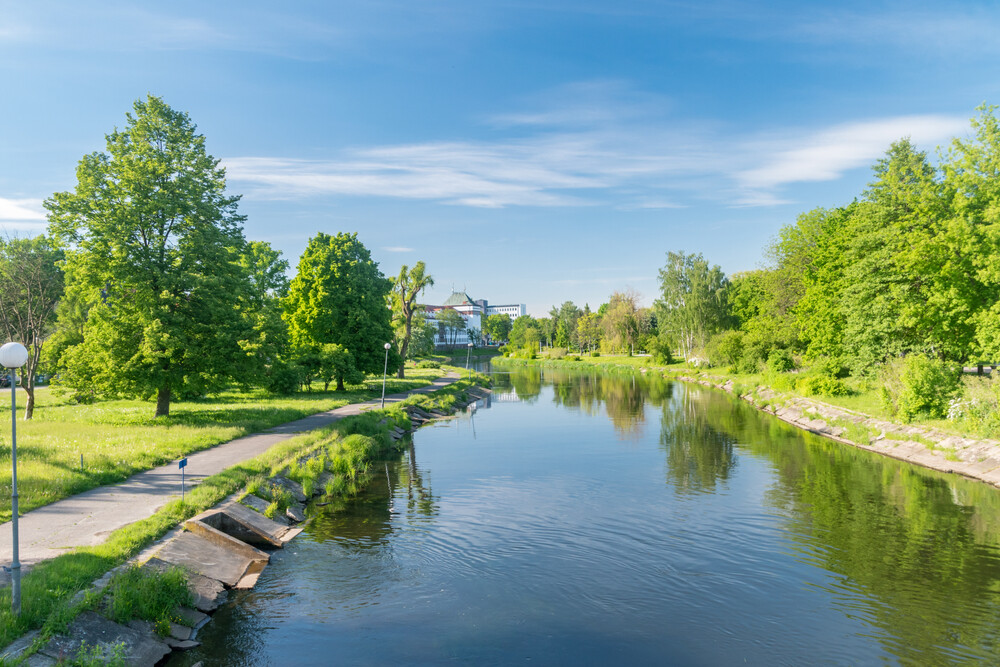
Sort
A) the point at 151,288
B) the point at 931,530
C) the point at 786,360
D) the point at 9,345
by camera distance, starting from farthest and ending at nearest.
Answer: the point at 786,360, the point at 151,288, the point at 931,530, the point at 9,345

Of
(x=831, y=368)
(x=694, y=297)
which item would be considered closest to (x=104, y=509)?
(x=831, y=368)

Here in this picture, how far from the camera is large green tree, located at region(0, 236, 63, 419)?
99.5 feet

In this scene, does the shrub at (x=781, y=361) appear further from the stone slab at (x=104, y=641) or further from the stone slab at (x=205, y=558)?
the stone slab at (x=104, y=641)

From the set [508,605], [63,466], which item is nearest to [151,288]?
[63,466]

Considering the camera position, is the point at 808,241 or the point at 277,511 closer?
the point at 277,511

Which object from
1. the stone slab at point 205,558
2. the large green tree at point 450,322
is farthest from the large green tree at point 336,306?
the large green tree at point 450,322

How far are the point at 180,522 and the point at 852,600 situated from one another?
52.1 ft

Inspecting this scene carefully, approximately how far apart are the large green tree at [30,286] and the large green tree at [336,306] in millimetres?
17478

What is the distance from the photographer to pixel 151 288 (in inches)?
1100

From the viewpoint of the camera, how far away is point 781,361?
54.0 meters

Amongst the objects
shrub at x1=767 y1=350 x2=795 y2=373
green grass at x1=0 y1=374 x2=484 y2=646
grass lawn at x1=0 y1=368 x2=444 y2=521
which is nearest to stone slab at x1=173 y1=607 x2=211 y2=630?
green grass at x1=0 y1=374 x2=484 y2=646

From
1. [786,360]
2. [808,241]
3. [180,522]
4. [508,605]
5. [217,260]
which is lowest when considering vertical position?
[508,605]

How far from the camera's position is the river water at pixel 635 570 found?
1159cm

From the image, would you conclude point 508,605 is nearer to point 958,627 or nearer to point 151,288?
point 958,627
